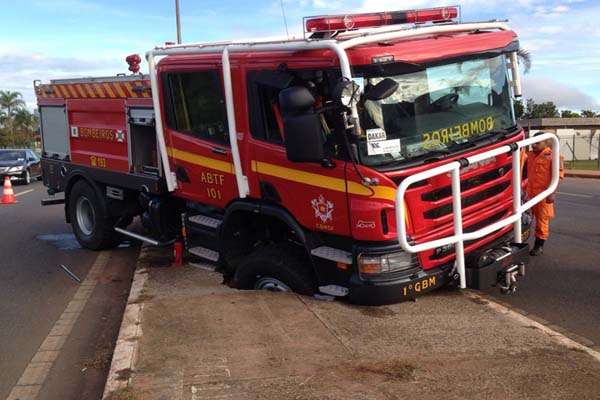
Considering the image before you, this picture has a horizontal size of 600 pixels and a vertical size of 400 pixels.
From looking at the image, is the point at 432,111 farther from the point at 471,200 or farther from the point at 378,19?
the point at 378,19

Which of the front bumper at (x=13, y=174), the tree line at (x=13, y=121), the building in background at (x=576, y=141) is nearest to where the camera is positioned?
the front bumper at (x=13, y=174)

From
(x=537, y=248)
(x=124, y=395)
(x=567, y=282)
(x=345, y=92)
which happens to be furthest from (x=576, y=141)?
(x=124, y=395)

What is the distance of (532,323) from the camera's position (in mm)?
4836

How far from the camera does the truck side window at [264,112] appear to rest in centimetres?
526

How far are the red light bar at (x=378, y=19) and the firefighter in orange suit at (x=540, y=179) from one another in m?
2.46

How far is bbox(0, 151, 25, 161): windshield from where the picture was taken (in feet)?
82.6

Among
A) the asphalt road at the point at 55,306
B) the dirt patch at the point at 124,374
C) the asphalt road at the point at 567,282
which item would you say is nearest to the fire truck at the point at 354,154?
the asphalt road at the point at 567,282

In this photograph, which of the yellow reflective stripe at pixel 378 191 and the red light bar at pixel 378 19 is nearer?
the yellow reflective stripe at pixel 378 191

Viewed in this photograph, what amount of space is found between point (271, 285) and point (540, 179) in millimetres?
3854

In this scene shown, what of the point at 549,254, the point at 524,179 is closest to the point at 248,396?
the point at 524,179

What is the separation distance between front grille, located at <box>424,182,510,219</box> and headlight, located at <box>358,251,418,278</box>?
15.7 inches

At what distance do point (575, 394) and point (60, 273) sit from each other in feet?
21.5

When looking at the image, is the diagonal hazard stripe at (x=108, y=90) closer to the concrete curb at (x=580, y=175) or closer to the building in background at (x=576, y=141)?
the concrete curb at (x=580, y=175)

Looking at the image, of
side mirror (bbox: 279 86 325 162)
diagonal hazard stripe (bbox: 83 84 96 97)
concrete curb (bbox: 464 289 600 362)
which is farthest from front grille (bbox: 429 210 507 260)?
diagonal hazard stripe (bbox: 83 84 96 97)
